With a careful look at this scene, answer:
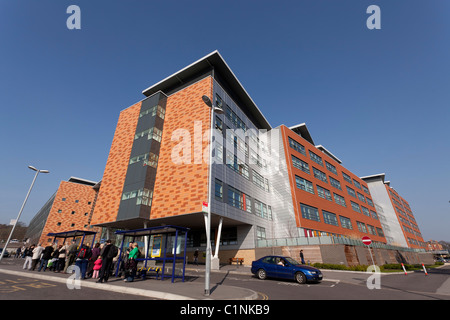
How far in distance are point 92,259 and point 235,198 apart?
18.4 meters

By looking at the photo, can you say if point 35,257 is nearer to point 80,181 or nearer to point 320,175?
point 320,175

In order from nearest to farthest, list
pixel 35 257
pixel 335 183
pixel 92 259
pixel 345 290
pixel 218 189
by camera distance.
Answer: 1. pixel 345 290
2. pixel 92 259
3. pixel 35 257
4. pixel 218 189
5. pixel 335 183

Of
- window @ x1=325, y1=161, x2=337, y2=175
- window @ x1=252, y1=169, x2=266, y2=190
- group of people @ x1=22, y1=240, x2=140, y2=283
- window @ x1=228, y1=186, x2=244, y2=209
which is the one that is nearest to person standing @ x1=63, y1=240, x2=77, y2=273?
group of people @ x1=22, y1=240, x2=140, y2=283

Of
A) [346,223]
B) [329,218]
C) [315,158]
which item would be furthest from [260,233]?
[346,223]

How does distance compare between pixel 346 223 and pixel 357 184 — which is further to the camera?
pixel 357 184

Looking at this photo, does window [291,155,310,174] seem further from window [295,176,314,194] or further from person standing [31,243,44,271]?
person standing [31,243,44,271]

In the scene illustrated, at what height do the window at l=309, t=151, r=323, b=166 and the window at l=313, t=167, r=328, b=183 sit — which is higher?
the window at l=309, t=151, r=323, b=166

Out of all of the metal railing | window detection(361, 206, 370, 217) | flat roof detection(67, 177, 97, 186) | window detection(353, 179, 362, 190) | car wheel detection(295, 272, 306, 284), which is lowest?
car wheel detection(295, 272, 306, 284)

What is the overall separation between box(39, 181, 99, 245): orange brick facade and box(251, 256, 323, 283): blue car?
5699 cm

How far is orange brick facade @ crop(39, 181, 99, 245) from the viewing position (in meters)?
55.7

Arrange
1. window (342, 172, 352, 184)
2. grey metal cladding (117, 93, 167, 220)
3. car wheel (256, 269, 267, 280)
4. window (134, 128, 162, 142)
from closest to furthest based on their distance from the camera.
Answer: car wheel (256, 269, 267, 280) < grey metal cladding (117, 93, 167, 220) < window (134, 128, 162, 142) < window (342, 172, 352, 184)

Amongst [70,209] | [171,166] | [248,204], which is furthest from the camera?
[70,209]

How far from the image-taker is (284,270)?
1277cm
